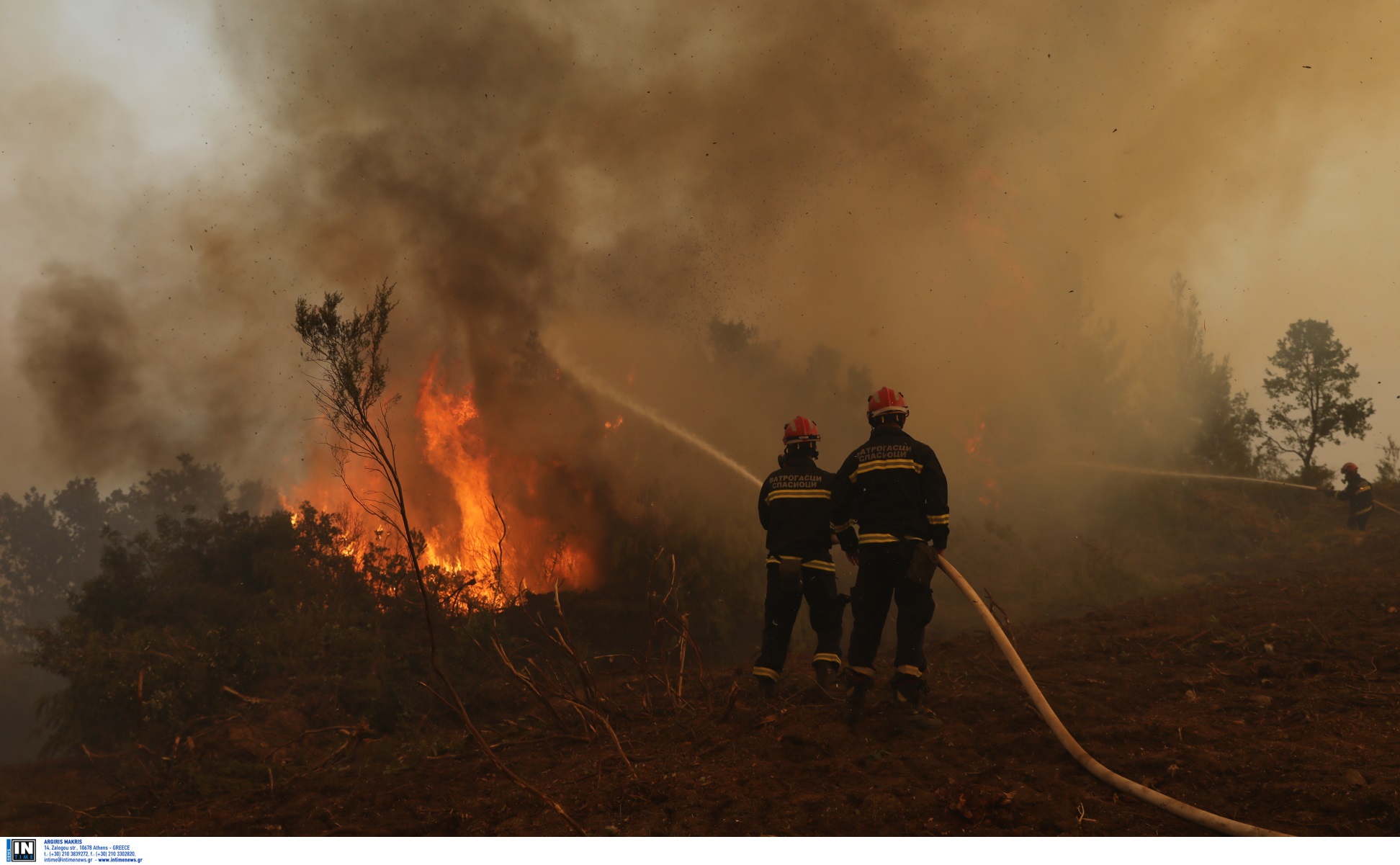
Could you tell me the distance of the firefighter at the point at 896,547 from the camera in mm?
5387

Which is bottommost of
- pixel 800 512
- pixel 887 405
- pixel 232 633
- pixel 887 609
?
pixel 887 609

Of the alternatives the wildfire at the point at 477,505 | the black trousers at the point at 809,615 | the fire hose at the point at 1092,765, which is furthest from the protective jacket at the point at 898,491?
the wildfire at the point at 477,505

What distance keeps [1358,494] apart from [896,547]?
51.9ft

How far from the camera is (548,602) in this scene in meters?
13.6

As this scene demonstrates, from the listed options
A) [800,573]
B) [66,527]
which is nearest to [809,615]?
[800,573]

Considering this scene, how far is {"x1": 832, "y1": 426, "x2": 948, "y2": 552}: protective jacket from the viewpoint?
5574 millimetres

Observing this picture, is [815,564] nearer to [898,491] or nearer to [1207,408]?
[898,491]

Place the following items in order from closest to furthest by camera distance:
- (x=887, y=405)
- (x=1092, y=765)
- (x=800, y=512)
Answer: (x=1092, y=765), (x=887, y=405), (x=800, y=512)

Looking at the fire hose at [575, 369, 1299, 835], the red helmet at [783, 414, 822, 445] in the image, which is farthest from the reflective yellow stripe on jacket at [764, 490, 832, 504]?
the fire hose at [575, 369, 1299, 835]

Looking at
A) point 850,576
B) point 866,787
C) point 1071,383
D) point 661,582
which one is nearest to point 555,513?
point 661,582

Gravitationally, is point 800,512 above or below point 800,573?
above

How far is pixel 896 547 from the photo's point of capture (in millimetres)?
5547
